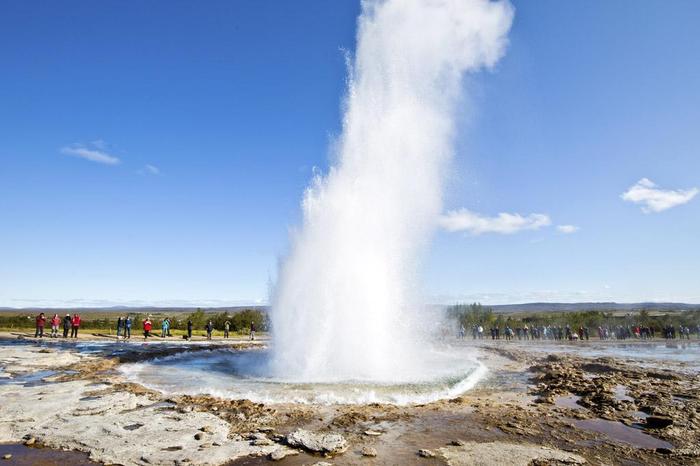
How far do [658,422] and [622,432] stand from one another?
1148 millimetres

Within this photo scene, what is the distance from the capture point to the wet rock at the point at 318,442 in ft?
22.7

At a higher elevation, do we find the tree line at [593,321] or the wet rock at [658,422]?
the wet rock at [658,422]

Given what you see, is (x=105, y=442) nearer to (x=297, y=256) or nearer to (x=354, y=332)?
(x=354, y=332)

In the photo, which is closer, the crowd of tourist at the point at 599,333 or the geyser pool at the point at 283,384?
the geyser pool at the point at 283,384

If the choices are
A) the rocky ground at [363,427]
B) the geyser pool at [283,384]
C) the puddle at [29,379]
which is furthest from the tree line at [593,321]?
the puddle at [29,379]

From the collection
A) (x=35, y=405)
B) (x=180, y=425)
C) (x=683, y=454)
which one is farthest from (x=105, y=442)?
(x=683, y=454)

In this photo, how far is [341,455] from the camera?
6.80 metres

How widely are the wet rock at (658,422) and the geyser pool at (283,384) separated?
4.68 meters

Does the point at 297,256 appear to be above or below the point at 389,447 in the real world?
above

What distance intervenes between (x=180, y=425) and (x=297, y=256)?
10.5 m

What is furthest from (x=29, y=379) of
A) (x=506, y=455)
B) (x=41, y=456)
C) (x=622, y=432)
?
(x=622, y=432)

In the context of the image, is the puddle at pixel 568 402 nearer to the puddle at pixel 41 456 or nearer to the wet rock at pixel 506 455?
the wet rock at pixel 506 455

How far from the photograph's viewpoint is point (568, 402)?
11.2m

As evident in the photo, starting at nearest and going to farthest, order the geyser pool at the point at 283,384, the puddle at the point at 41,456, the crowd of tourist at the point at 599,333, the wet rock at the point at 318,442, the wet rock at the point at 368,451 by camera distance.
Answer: the puddle at the point at 41,456 → the wet rock at the point at 368,451 → the wet rock at the point at 318,442 → the geyser pool at the point at 283,384 → the crowd of tourist at the point at 599,333
